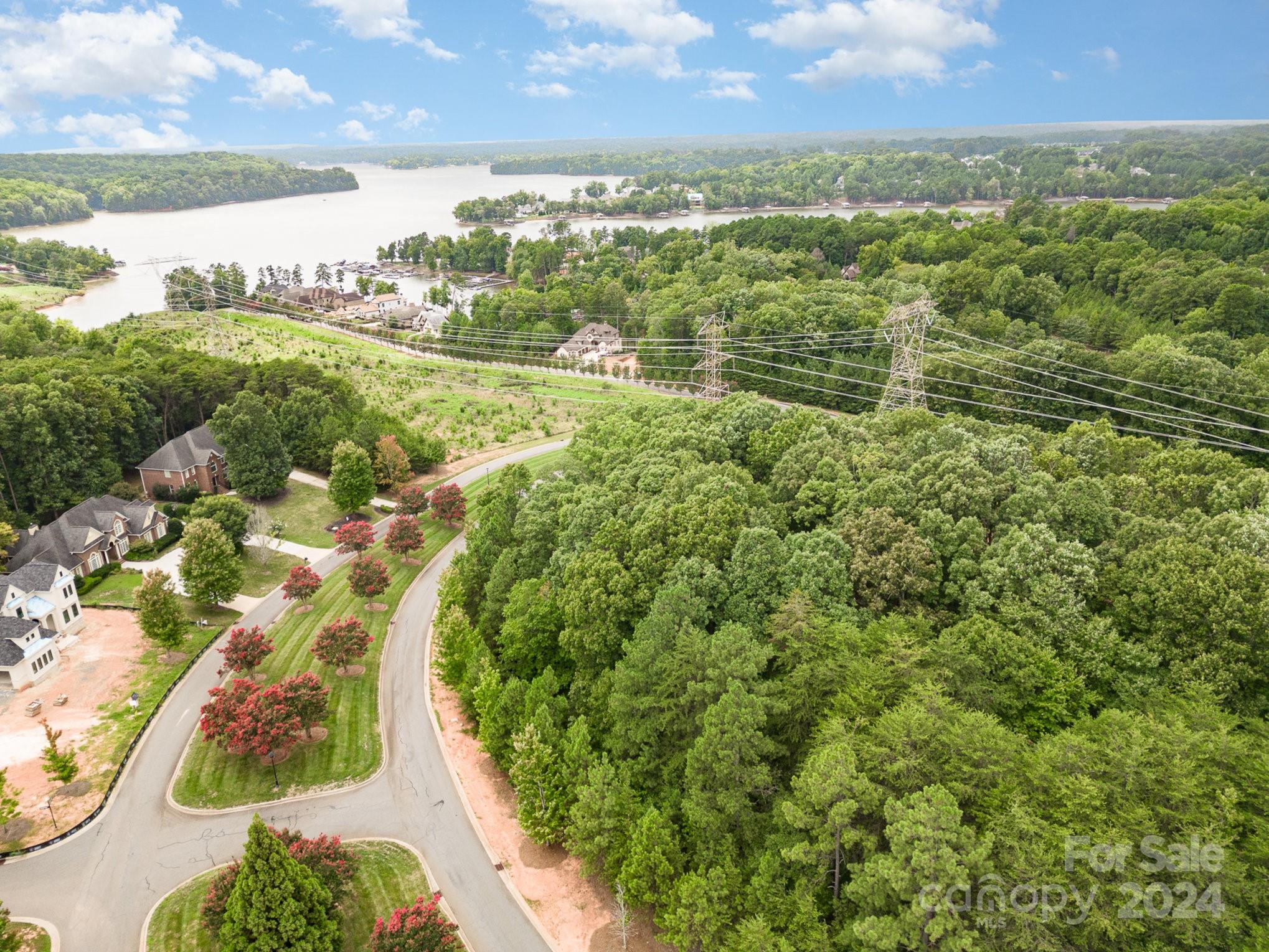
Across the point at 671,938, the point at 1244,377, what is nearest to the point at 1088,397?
the point at 1244,377

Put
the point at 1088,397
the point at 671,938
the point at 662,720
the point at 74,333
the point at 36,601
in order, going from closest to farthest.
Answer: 1. the point at 671,938
2. the point at 662,720
3. the point at 36,601
4. the point at 1088,397
5. the point at 74,333

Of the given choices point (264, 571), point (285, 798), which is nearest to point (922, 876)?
point (285, 798)

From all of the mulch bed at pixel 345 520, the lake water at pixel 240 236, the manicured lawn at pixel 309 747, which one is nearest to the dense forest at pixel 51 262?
the lake water at pixel 240 236

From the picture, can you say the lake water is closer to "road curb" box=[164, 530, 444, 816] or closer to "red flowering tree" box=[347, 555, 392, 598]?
"red flowering tree" box=[347, 555, 392, 598]

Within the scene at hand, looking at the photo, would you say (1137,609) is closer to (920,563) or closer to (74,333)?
(920,563)

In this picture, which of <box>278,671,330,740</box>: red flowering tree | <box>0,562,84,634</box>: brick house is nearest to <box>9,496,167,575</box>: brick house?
<box>0,562,84,634</box>: brick house

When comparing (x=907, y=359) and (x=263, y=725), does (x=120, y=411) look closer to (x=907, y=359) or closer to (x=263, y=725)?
(x=263, y=725)

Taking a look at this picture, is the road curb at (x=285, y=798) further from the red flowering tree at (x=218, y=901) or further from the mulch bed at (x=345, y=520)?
the mulch bed at (x=345, y=520)
